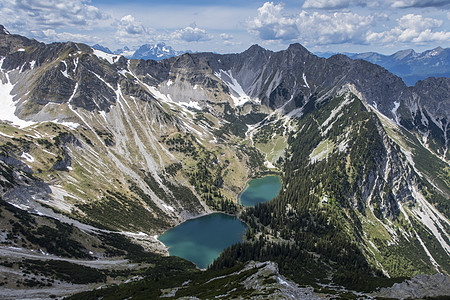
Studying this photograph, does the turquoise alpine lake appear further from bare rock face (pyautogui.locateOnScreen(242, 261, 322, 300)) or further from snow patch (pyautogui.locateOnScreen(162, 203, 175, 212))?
bare rock face (pyautogui.locateOnScreen(242, 261, 322, 300))

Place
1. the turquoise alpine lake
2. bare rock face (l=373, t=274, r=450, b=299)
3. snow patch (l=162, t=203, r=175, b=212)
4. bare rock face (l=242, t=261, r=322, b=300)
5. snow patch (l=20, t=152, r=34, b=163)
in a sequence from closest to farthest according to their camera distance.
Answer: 1. bare rock face (l=242, t=261, r=322, b=300)
2. bare rock face (l=373, t=274, r=450, b=299)
3. the turquoise alpine lake
4. snow patch (l=20, t=152, r=34, b=163)
5. snow patch (l=162, t=203, r=175, b=212)

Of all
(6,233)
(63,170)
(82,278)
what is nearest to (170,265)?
(82,278)

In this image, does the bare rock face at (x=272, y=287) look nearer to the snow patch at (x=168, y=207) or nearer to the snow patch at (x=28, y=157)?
the snow patch at (x=168, y=207)

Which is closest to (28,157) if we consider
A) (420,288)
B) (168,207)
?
(168,207)

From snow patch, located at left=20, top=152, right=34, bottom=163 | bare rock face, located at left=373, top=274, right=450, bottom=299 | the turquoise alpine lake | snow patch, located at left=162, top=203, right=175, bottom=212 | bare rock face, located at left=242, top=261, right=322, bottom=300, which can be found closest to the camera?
bare rock face, located at left=242, top=261, right=322, bottom=300

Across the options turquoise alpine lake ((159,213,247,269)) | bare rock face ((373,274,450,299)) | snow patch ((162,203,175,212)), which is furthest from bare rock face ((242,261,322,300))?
snow patch ((162,203,175,212))

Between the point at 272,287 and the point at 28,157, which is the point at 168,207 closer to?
the point at 28,157

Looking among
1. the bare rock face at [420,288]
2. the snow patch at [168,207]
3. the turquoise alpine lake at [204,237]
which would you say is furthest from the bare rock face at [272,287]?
the snow patch at [168,207]
